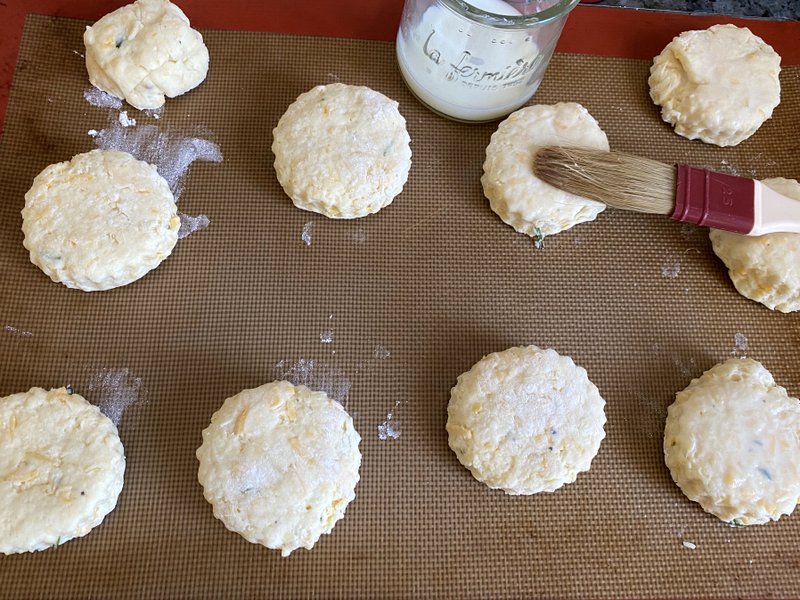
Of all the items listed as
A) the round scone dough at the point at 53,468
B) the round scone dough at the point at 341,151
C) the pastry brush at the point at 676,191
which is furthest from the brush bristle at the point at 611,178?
the round scone dough at the point at 53,468

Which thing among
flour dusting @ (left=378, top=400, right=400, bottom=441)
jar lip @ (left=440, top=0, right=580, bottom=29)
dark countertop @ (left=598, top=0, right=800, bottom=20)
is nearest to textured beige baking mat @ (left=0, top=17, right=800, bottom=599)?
flour dusting @ (left=378, top=400, right=400, bottom=441)

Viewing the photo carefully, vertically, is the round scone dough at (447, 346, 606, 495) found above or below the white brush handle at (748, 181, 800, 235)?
below

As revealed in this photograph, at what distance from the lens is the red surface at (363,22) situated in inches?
73.5

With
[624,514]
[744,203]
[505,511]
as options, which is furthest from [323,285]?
[744,203]

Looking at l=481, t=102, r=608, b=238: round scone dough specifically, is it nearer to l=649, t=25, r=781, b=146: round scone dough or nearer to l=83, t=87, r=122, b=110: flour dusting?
l=649, t=25, r=781, b=146: round scone dough

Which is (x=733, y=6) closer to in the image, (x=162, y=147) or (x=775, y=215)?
(x=775, y=215)

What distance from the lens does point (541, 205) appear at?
1662 mm

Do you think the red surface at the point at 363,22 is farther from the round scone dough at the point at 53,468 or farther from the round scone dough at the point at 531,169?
the round scone dough at the point at 53,468

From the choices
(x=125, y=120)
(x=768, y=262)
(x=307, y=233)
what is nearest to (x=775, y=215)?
(x=768, y=262)

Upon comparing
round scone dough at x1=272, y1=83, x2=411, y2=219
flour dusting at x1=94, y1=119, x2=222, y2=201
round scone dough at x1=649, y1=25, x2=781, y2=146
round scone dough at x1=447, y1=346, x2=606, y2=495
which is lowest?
round scone dough at x1=447, y1=346, x2=606, y2=495

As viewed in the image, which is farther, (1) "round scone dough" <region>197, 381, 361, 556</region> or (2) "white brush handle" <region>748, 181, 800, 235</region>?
(2) "white brush handle" <region>748, 181, 800, 235</region>

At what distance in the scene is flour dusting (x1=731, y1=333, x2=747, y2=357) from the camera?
5.57 feet

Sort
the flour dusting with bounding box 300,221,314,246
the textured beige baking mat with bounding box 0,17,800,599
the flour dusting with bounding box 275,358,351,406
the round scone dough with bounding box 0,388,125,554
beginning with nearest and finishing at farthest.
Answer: the round scone dough with bounding box 0,388,125,554, the textured beige baking mat with bounding box 0,17,800,599, the flour dusting with bounding box 275,358,351,406, the flour dusting with bounding box 300,221,314,246

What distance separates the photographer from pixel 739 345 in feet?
5.60
